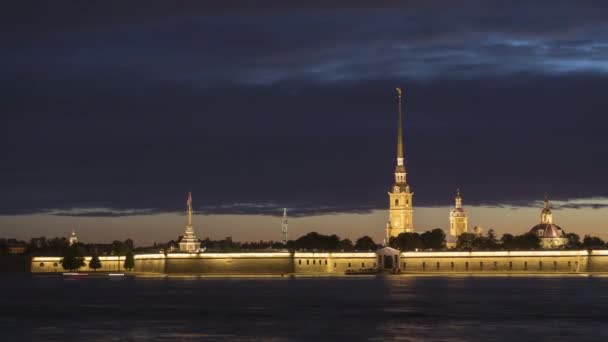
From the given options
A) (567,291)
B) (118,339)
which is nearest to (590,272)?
(567,291)

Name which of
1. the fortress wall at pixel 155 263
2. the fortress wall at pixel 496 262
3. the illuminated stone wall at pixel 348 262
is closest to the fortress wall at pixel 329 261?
the illuminated stone wall at pixel 348 262

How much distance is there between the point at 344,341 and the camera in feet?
198

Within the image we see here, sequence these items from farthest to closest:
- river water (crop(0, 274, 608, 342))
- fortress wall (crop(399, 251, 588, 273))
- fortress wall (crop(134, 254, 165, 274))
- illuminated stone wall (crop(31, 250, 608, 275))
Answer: fortress wall (crop(134, 254, 165, 274)), illuminated stone wall (crop(31, 250, 608, 275)), fortress wall (crop(399, 251, 588, 273)), river water (crop(0, 274, 608, 342))

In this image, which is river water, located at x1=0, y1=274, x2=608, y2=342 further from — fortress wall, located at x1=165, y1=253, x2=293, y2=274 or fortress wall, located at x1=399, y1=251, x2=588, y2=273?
fortress wall, located at x1=165, y1=253, x2=293, y2=274

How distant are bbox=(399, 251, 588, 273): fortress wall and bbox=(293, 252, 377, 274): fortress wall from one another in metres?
5.35

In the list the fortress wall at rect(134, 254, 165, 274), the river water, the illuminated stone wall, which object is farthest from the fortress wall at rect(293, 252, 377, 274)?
the river water

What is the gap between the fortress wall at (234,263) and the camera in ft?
614

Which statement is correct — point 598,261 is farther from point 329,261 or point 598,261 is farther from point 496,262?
point 329,261

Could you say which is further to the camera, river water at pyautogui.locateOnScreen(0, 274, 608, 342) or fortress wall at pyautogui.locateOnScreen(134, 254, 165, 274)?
fortress wall at pyautogui.locateOnScreen(134, 254, 165, 274)

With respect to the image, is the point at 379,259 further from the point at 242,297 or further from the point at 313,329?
the point at 313,329

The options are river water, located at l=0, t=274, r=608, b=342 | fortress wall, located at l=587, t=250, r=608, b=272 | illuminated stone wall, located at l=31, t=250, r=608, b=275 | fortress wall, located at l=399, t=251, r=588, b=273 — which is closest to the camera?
river water, located at l=0, t=274, r=608, b=342

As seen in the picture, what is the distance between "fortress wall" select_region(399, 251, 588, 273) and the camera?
181m

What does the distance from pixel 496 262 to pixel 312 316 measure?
4379 inches

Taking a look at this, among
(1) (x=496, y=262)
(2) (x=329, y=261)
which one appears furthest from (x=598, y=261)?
(2) (x=329, y=261)
